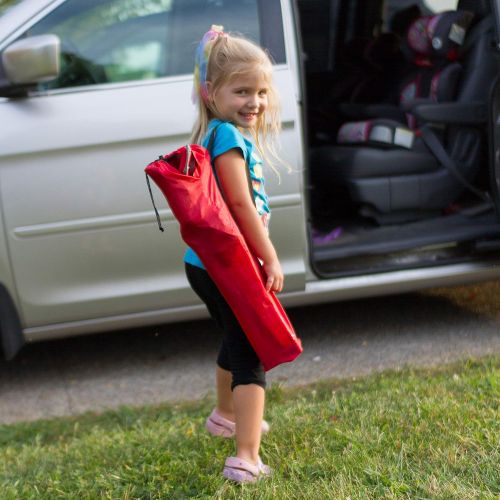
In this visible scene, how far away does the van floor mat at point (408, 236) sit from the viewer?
13.9ft

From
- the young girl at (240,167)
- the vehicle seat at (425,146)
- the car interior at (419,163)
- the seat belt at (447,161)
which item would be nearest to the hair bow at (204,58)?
the young girl at (240,167)

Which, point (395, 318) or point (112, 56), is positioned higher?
point (112, 56)

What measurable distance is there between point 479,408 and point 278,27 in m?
1.88

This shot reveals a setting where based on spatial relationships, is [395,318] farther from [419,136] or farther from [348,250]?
[419,136]

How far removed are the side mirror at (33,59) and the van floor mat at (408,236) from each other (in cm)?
146

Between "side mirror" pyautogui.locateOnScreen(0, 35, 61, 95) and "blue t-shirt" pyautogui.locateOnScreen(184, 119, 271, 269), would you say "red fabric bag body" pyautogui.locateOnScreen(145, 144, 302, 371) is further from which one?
"side mirror" pyautogui.locateOnScreen(0, 35, 61, 95)

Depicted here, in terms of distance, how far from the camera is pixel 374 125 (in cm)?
489

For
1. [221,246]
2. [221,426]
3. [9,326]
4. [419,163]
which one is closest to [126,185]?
[9,326]

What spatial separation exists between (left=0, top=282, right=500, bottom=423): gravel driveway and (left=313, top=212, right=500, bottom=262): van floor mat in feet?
1.52

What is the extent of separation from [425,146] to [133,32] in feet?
5.72

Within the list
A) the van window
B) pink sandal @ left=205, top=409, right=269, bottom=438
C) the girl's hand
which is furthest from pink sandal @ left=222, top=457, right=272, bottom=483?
the van window

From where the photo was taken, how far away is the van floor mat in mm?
4223

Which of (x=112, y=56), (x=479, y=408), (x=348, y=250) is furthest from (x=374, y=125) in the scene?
(x=479, y=408)

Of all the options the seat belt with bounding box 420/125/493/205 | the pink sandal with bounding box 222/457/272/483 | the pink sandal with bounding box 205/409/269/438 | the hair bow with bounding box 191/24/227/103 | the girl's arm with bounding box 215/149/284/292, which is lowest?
the pink sandal with bounding box 205/409/269/438
